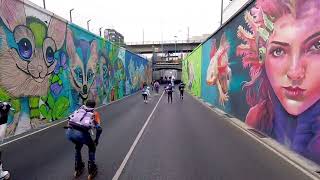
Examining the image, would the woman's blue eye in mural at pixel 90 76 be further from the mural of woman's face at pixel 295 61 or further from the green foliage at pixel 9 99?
the mural of woman's face at pixel 295 61

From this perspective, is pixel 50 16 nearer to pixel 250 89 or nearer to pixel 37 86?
pixel 37 86

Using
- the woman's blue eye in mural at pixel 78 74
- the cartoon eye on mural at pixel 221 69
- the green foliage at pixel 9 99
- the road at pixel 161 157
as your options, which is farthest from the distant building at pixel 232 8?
the road at pixel 161 157

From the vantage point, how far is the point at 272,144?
12.2 m

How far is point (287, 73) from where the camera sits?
12.2 metres

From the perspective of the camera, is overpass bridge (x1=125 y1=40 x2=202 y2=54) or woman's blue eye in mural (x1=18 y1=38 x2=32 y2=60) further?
overpass bridge (x1=125 y1=40 x2=202 y2=54)

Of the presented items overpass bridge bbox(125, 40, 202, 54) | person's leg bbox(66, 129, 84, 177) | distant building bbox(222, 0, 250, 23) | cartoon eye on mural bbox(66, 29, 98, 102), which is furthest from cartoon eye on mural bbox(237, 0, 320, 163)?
overpass bridge bbox(125, 40, 202, 54)

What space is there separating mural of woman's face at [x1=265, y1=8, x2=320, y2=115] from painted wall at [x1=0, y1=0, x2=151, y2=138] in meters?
7.53

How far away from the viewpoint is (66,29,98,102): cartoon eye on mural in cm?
2333

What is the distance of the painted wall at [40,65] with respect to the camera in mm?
15055

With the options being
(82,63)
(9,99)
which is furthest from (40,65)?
(82,63)

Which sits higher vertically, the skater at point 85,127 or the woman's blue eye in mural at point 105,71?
the woman's blue eye in mural at point 105,71

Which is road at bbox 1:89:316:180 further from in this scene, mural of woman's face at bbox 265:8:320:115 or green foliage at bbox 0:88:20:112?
mural of woman's face at bbox 265:8:320:115

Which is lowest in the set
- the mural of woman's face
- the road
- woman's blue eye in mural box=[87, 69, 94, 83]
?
the road

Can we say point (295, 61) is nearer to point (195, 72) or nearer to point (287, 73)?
point (287, 73)
